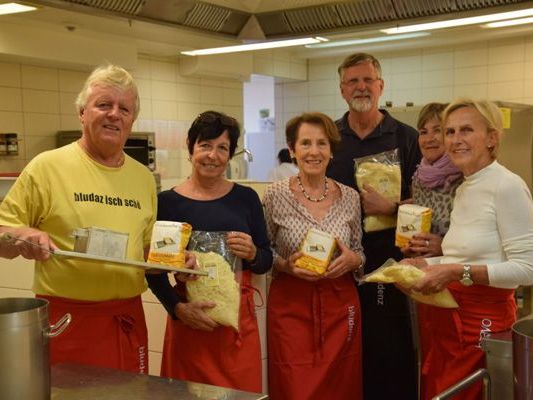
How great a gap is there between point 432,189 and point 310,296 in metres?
0.57

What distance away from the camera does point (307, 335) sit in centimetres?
219

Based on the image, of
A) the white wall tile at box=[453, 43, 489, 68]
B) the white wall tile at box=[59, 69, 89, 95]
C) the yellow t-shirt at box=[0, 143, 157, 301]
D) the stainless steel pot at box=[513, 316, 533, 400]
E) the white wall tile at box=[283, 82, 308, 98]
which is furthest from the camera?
the white wall tile at box=[283, 82, 308, 98]

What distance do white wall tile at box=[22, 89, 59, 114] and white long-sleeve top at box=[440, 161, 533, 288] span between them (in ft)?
12.5

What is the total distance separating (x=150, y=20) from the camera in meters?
2.30

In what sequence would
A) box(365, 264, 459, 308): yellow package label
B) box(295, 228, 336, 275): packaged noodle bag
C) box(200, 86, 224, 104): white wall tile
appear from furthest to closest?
box(200, 86, 224, 104): white wall tile, box(295, 228, 336, 275): packaged noodle bag, box(365, 264, 459, 308): yellow package label

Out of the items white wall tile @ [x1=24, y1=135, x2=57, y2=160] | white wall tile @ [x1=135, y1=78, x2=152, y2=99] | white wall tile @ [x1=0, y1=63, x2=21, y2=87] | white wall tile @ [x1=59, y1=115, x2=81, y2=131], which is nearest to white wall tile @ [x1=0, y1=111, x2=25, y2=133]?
white wall tile @ [x1=24, y1=135, x2=57, y2=160]

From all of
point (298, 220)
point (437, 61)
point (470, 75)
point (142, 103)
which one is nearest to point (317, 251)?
point (298, 220)

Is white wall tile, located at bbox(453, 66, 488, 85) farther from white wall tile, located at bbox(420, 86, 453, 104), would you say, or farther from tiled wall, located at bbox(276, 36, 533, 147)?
white wall tile, located at bbox(420, 86, 453, 104)

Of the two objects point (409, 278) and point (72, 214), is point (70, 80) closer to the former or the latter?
point (72, 214)

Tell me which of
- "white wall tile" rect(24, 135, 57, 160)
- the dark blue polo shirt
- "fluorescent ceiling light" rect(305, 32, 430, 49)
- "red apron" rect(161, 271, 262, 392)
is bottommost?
"red apron" rect(161, 271, 262, 392)

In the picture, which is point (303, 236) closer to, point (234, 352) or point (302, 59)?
point (234, 352)

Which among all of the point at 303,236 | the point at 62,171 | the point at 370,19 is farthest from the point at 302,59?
the point at 62,171

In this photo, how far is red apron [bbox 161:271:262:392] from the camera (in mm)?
1937

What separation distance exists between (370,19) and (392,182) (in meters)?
0.72
